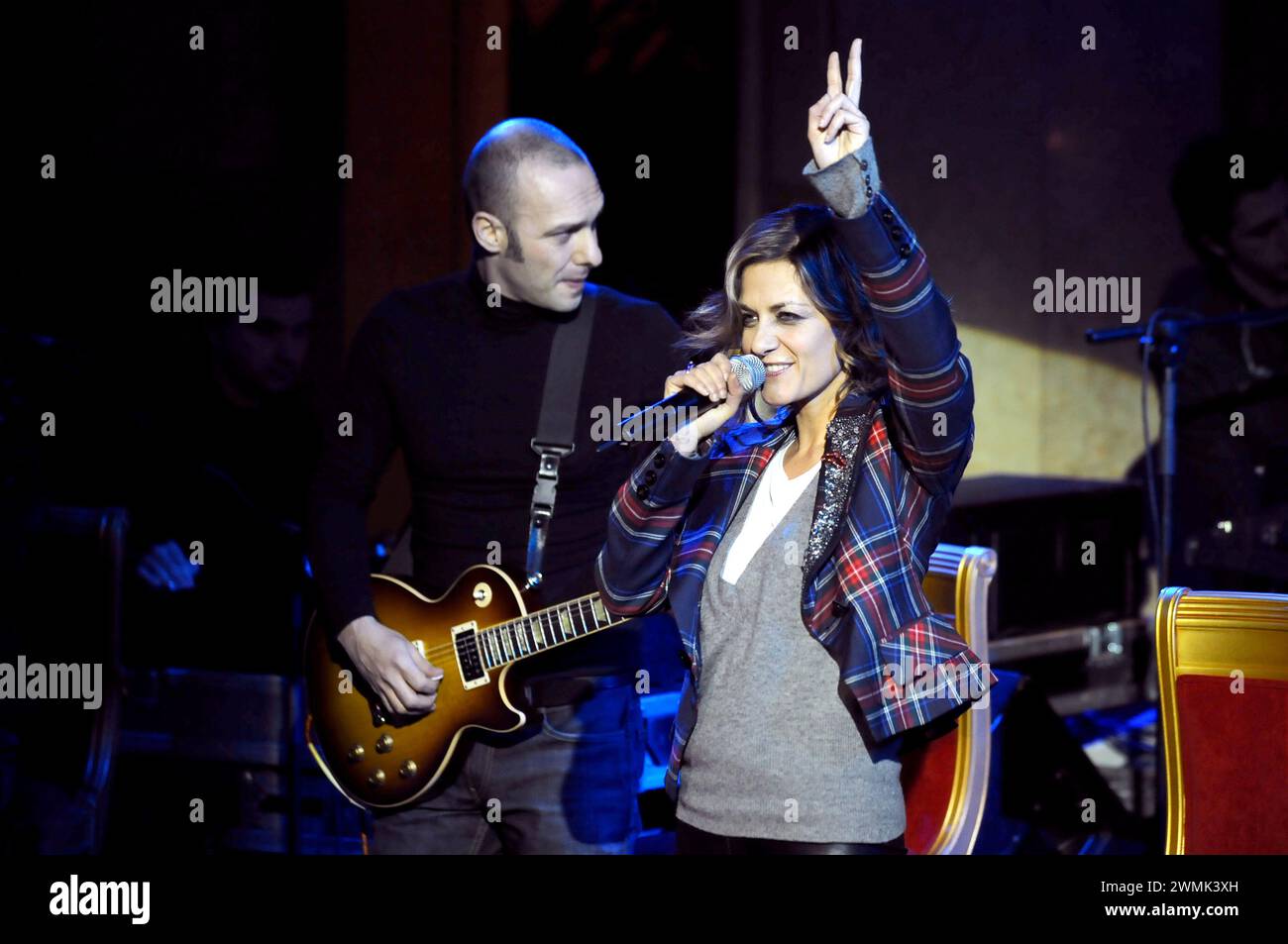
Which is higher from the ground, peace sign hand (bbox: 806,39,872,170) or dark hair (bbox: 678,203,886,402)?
peace sign hand (bbox: 806,39,872,170)

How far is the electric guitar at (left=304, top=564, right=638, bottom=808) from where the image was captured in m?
2.55

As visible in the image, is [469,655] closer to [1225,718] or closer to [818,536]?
[818,536]

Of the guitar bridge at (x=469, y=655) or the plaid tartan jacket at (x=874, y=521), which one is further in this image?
the guitar bridge at (x=469, y=655)

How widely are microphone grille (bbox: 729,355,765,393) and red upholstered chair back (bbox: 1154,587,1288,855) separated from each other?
66cm

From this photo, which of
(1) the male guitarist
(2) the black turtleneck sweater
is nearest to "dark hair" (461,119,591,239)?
(1) the male guitarist

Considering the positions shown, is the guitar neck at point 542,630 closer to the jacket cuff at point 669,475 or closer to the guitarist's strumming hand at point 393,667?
the guitarist's strumming hand at point 393,667

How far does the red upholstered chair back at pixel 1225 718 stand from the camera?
195cm

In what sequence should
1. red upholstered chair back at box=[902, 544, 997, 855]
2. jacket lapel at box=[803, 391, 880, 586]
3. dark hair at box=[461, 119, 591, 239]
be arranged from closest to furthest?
jacket lapel at box=[803, 391, 880, 586] → red upholstered chair back at box=[902, 544, 997, 855] → dark hair at box=[461, 119, 591, 239]

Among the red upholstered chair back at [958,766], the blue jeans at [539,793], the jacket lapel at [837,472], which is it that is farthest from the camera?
the blue jeans at [539,793]

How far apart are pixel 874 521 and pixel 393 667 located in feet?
3.45

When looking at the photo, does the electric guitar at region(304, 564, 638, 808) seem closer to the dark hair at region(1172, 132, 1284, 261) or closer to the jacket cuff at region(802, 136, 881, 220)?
the jacket cuff at region(802, 136, 881, 220)

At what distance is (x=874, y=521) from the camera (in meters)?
1.92

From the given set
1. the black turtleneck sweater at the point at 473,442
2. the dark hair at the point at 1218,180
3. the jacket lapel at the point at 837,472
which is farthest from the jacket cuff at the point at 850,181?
the dark hair at the point at 1218,180

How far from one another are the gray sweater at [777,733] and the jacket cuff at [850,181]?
41 centimetres
